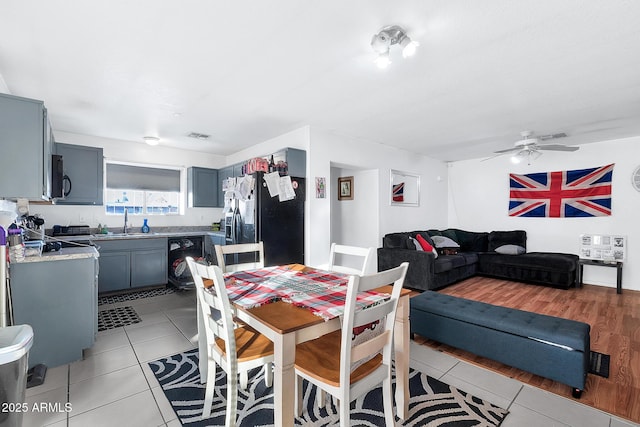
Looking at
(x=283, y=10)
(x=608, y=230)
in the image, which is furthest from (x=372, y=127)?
(x=608, y=230)

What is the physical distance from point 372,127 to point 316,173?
103 centimetres

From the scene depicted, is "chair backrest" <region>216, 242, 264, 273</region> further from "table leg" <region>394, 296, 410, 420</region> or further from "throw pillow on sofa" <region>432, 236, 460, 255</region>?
"throw pillow on sofa" <region>432, 236, 460, 255</region>

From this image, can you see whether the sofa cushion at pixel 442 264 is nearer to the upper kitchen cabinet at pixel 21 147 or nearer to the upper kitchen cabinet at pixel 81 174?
the upper kitchen cabinet at pixel 21 147

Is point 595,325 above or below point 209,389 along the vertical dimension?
below

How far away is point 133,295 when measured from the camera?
418 centimetres

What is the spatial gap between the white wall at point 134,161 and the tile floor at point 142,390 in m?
2.44

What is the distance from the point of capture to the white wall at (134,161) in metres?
4.26

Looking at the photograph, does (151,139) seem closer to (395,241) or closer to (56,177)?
(56,177)

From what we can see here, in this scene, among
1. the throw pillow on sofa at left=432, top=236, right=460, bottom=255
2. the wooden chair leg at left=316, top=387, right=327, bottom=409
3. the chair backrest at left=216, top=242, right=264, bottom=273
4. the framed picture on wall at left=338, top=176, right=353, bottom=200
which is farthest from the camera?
the framed picture on wall at left=338, top=176, right=353, bottom=200

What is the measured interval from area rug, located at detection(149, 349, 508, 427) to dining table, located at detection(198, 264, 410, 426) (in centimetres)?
14

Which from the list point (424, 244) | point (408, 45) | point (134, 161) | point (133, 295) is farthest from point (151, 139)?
point (424, 244)

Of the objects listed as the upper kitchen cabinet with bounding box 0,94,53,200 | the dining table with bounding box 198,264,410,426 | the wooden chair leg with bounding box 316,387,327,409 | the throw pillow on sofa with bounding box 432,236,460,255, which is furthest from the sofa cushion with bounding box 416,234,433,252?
the upper kitchen cabinet with bounding box 0,94,53,200

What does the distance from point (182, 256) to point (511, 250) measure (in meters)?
5.83

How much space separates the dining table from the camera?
4.03 feet
